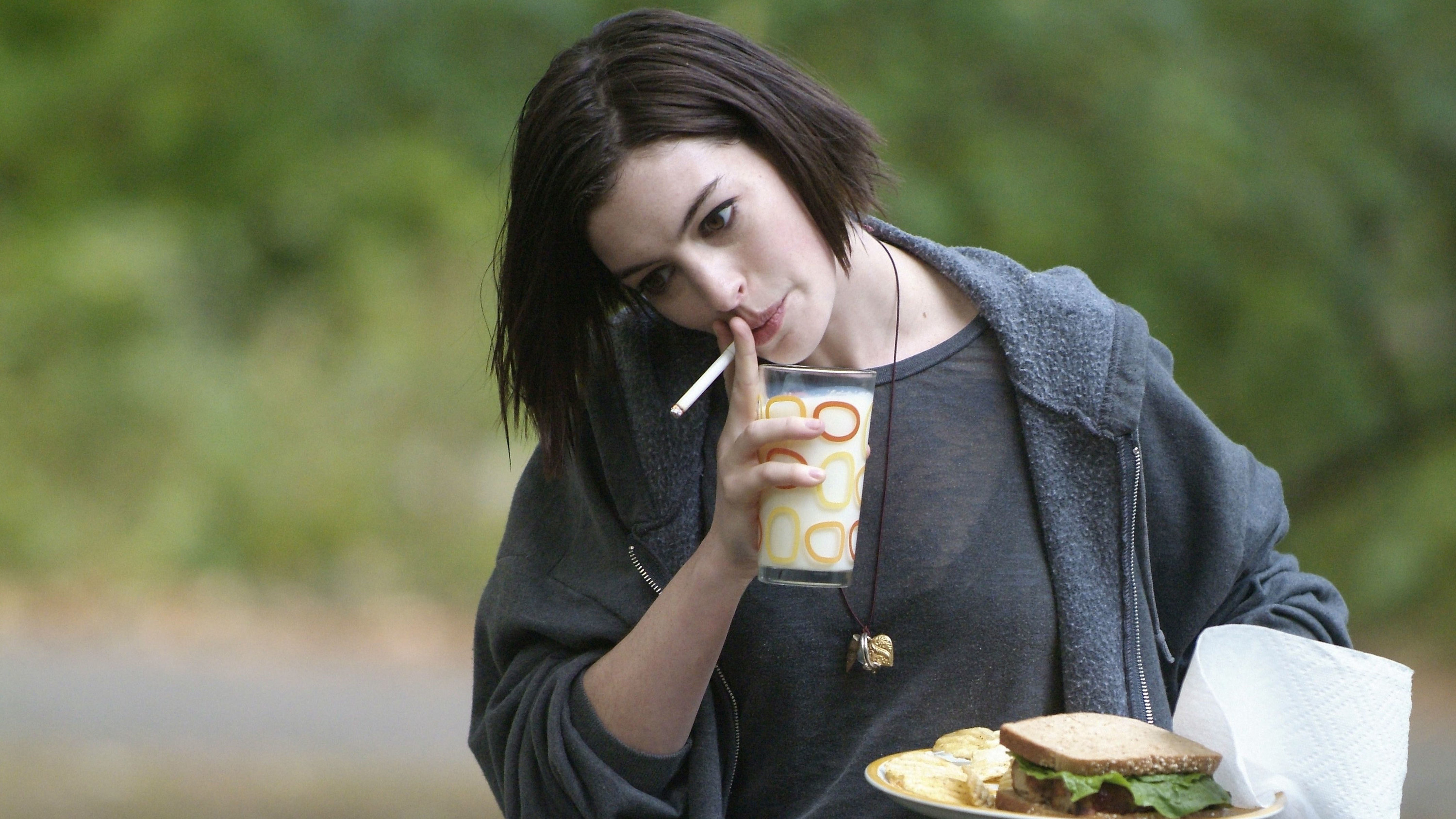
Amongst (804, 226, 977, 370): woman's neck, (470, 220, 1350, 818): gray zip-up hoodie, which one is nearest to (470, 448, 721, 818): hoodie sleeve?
(470, 220, 1350, 818): gray zip-up hoodie

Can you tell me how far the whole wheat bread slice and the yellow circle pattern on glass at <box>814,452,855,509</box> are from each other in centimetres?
29

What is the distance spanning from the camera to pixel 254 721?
16.5ft

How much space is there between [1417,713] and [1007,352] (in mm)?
3957

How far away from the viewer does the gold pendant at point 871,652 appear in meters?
1.74

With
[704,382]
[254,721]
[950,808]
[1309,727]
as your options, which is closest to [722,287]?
[704,382]

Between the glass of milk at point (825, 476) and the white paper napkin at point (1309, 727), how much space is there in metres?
0.44

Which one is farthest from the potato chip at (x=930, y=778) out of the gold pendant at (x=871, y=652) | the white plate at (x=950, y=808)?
the gold pendant at (x=871, y=652)

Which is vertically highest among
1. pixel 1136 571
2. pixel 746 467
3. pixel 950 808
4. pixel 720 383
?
pixel 720 383

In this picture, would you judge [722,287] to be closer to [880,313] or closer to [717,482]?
[717,482]

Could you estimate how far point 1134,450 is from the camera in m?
1.77

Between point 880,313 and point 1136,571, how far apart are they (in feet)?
1.57

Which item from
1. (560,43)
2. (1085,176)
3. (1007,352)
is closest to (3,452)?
(560,43)

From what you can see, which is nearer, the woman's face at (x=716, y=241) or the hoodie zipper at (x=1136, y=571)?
the woman's face at (x=716, y=241)

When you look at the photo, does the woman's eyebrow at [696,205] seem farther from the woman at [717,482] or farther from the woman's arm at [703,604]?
the woman's arm at [703,604]
